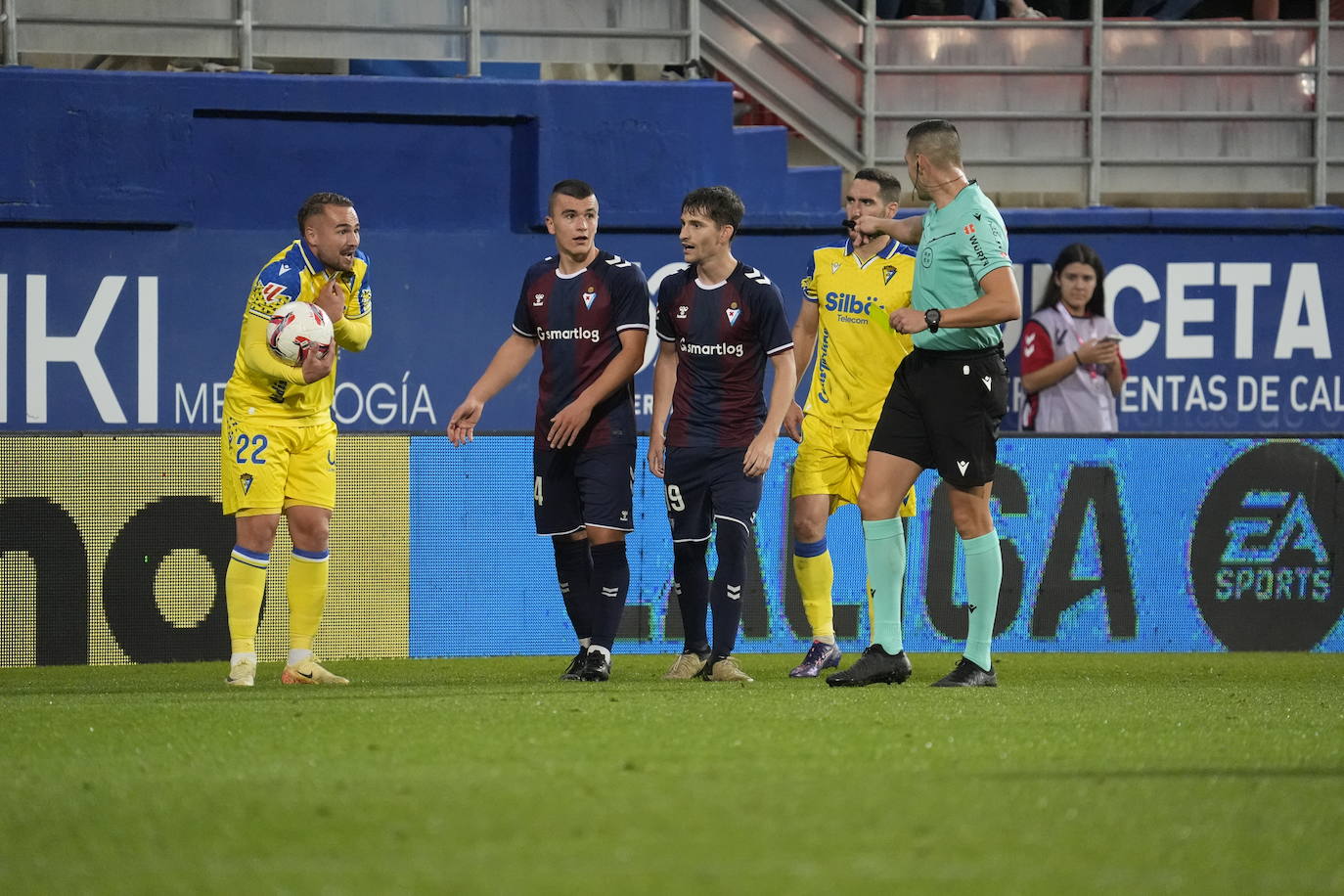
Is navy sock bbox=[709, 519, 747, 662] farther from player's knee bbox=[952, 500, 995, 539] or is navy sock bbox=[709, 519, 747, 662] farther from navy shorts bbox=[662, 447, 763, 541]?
player's knee bbox=[952, 500, 995, 539]

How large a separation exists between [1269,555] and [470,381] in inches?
196

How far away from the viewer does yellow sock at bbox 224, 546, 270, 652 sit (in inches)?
317

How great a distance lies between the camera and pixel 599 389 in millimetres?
8062

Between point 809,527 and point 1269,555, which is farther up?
point 809,527

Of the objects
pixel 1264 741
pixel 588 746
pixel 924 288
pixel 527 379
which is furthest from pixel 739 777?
pixel 527 379

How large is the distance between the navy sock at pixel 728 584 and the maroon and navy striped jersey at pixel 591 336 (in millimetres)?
577

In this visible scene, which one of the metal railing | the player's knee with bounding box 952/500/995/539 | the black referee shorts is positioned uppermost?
the metal railing

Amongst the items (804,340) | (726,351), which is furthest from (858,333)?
(726,351)

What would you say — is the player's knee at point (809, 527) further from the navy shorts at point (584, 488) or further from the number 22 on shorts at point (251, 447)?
the number 22 on shorts at point (251, 447)

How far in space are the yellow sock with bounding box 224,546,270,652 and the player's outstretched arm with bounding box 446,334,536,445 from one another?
3.12 ft

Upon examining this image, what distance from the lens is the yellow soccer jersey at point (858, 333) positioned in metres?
8.50

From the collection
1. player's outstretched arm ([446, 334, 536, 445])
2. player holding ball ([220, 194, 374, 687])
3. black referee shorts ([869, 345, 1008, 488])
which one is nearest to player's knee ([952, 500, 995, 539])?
black referee shorts ([869, 345, 1008, 488])

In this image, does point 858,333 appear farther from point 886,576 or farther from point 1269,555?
point 1269,555

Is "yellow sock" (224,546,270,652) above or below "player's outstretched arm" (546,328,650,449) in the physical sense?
below
